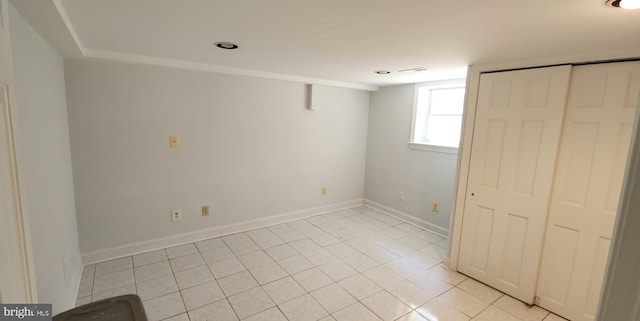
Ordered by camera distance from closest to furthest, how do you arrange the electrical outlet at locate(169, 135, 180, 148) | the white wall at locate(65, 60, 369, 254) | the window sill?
the white wall at locate(65, 60, 369, 254)
the electrical outlet at locate(169, 135, 180, 148)
the window sill

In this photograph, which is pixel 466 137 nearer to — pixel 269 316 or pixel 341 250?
pixel 341 250

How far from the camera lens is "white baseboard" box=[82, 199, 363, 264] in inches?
110

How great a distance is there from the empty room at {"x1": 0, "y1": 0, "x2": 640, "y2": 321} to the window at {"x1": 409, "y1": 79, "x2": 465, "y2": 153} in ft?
0.09

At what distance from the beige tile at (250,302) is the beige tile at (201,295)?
0.46 feet

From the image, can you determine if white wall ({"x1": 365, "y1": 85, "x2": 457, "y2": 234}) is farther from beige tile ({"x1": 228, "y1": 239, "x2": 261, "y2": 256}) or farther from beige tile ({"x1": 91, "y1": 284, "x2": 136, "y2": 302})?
beige tile ({"x1": 91, "y1": 284, "x2": 136, "y2": 302})

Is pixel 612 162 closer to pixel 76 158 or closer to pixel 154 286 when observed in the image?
pixel 154 286

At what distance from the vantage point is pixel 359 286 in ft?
8.35

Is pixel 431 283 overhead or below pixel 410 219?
below

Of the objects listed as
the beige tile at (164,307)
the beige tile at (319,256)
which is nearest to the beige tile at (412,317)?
the beige tile at (319,256)

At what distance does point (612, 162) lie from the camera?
199 centimetres

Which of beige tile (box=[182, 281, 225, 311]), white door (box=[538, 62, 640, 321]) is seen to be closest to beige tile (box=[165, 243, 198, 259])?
beige tile (box=[182, 281, 225, 311])

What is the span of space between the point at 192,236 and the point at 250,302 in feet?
4.61

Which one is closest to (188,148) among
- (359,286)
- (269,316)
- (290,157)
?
(290,157)

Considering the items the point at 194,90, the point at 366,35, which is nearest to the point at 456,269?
the point at 366,35
